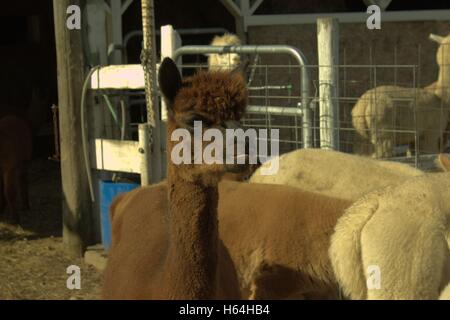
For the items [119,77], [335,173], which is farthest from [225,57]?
[335,173]

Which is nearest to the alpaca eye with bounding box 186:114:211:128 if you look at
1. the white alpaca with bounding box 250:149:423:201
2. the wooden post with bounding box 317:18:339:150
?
the white alpaca with bounding box 250:149:423:201

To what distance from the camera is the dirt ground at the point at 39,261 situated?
6.79 m

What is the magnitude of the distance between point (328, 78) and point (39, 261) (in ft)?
12.1

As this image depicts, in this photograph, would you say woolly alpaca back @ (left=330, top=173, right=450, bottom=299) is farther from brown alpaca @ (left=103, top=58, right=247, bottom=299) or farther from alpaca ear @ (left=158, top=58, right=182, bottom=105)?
alpaca ear @ (left=158, top=58, right=182, bottom=105)

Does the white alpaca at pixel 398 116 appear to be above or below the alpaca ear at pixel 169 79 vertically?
below

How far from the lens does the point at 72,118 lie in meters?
7.60

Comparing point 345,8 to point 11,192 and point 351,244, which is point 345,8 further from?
point 351,244

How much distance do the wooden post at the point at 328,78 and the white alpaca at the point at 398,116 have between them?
1.02m

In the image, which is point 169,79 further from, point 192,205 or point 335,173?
point 335,173

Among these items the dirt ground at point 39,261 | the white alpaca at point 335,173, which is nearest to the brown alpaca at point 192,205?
the white alpaca at point 335,173

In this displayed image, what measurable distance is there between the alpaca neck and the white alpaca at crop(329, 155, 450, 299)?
0.56m

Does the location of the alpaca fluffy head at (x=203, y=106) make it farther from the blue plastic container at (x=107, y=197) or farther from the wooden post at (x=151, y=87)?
the blue plastic container at (x=107, y=197)

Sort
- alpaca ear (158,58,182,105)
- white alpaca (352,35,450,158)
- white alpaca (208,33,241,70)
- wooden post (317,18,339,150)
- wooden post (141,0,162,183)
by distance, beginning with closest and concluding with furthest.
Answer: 1. alpaca ear (158,58,182,105)
2. wooden post (317,18,339,150)
3. wooden post (141,0,162,183)
4. white alpaca (352,35,450,158)
5. white alpaca (208,33,241,70)

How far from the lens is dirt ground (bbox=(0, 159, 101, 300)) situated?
679 cm
